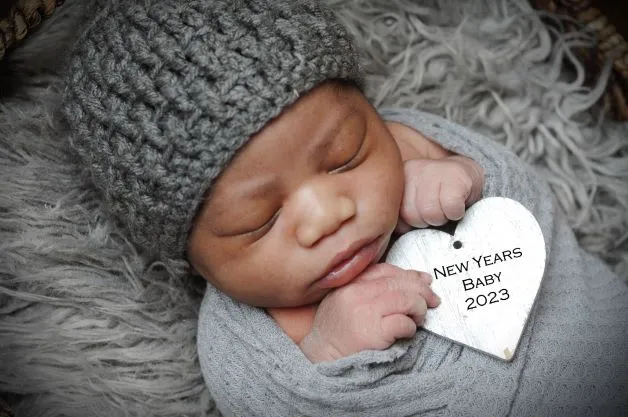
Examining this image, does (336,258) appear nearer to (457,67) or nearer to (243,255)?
(243,255)

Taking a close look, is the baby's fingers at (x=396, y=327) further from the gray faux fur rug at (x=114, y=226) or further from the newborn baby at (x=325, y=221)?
the gray faux fur rug at (x=114, y=226)

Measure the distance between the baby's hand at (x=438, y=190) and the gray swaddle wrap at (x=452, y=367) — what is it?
0.07 metres

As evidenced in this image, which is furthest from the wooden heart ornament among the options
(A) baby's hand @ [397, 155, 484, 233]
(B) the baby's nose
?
(B) the baby's nose

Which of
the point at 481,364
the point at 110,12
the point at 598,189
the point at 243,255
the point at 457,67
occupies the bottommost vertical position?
the point at 598,189

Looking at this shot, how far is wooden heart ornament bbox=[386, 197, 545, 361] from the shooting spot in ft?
3.69

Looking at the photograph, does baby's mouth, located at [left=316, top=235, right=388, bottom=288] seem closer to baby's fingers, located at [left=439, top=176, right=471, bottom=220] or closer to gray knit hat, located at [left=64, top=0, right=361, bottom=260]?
baby's fingers, located at [left=439, top=176, right=471, bottom=220]

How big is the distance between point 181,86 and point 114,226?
43cm

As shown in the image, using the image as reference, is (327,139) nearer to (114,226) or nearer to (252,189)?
(252,189)

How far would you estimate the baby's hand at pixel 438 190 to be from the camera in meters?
1.18

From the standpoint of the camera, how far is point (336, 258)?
1080 mm

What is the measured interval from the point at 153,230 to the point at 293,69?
37 cm

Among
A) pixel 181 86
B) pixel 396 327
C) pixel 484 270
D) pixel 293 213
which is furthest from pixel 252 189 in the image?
pixel 484 270

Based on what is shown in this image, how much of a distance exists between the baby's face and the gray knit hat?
32 millimetres

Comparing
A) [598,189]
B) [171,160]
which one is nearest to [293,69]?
[171,160]
